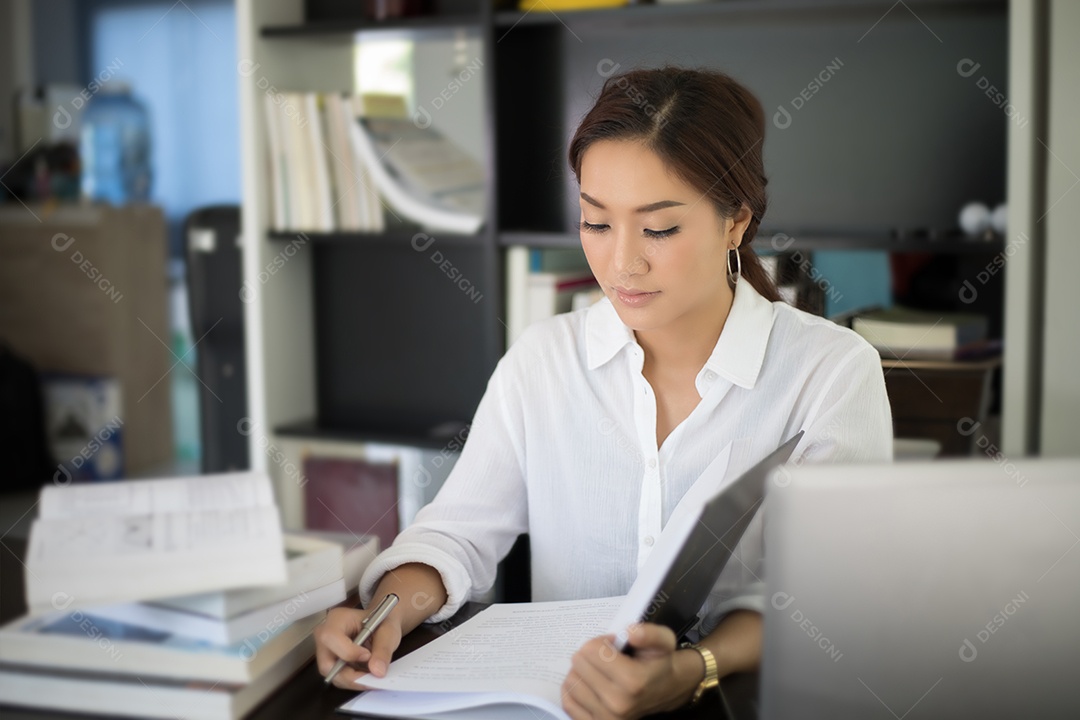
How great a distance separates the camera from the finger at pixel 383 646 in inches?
39.1

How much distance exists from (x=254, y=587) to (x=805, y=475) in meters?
0.40

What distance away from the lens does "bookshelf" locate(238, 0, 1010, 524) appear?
2363mm

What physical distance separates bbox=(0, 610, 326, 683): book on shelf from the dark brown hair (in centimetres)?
78

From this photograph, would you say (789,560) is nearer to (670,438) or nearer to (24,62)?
(670,438)

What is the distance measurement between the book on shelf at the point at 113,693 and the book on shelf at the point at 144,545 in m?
0.06

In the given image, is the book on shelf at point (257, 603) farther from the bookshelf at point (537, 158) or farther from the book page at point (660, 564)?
the bookshelf at point (537, 158)

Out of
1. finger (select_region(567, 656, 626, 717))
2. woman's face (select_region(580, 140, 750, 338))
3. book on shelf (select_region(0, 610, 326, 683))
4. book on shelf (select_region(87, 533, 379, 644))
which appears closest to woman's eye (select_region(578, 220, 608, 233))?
woman's face (select_region(580, 140, 750, 338))

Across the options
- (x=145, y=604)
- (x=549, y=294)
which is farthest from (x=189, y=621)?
(x=549, y=294)

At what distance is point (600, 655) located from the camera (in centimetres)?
89

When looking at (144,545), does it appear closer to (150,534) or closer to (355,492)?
(150,534)

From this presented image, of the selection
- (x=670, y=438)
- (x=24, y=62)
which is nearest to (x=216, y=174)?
(x=24, y=62)

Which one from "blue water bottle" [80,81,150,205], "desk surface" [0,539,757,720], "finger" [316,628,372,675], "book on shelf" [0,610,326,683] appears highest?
"blue water bottle" [80,81,150,205]

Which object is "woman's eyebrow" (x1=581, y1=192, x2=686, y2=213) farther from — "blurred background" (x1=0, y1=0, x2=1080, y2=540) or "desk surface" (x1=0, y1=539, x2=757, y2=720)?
"blurred background" (x1=0, y1=0, x2=1080, y2=540)

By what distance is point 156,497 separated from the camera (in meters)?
→ 0.87
